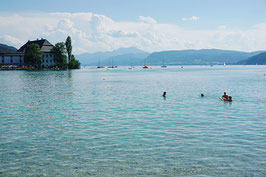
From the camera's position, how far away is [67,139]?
71.0ft

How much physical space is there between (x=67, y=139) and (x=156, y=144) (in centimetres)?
749

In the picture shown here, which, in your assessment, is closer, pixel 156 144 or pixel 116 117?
pixel 156 144

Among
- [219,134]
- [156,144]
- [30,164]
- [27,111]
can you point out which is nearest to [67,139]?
[30,164]

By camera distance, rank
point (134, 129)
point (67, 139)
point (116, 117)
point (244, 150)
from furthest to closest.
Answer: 1. point (116, 117)
2. point (134, 129)
3. point (67, 139)
4. point (244, 150)

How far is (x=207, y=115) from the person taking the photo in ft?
106

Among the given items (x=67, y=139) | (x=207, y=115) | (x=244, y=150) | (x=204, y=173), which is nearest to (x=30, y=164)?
(x=67, y=139)

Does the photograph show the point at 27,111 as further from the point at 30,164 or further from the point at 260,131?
the point at 260,131

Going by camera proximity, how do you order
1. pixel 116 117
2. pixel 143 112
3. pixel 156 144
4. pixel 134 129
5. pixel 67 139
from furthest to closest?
pixel 143 112 → pixel 116 117 → pixel 134 129 → pixel 67 139 → pixel 156 144

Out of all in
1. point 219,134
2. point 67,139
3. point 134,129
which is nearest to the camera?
point 67,139

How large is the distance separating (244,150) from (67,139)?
45.5 feet

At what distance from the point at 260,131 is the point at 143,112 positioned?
14.7 meters

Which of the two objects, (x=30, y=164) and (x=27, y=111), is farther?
(x=27, y=111)

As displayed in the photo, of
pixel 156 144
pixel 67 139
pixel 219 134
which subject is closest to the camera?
pixel 156 144

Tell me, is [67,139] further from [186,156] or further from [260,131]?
[260,131]
